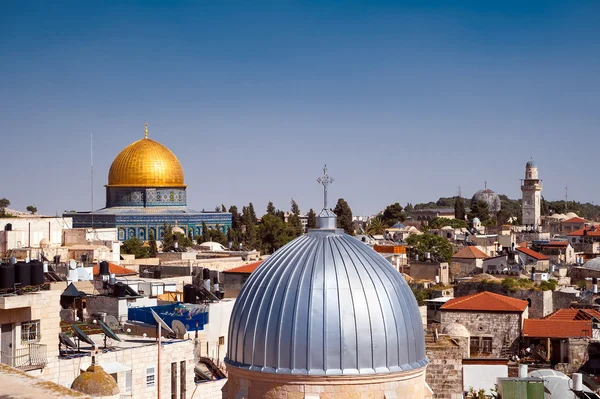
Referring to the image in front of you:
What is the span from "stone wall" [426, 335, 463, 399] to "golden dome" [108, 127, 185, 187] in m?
56.0

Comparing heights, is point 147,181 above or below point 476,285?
above

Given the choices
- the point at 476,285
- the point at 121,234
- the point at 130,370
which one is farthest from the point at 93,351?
the point at 121,234

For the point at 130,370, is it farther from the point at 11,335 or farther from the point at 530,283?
the point at 530,283

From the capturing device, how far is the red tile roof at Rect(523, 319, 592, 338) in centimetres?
2791

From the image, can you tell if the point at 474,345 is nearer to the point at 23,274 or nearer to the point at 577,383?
the point at 577,383

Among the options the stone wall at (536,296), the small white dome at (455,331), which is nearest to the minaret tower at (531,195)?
the stone wall at (536,296)

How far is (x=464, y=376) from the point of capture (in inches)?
850

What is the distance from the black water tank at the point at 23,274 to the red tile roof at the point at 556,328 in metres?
16.0

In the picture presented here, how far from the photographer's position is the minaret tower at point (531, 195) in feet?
327

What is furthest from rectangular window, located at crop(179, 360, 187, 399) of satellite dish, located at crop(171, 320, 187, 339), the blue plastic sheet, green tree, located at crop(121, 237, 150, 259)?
green tree, located at crop(121, 237, 150, 259)

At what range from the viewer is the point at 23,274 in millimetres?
16922

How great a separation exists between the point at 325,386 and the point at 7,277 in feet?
23.1

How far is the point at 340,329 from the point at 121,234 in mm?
61672

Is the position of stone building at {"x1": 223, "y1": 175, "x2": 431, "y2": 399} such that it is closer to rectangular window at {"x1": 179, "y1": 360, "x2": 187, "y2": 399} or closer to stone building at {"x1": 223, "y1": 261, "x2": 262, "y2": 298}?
rectangular window at {"x1": 179, "y1": 360, "x2": 187, "y2": 399}
